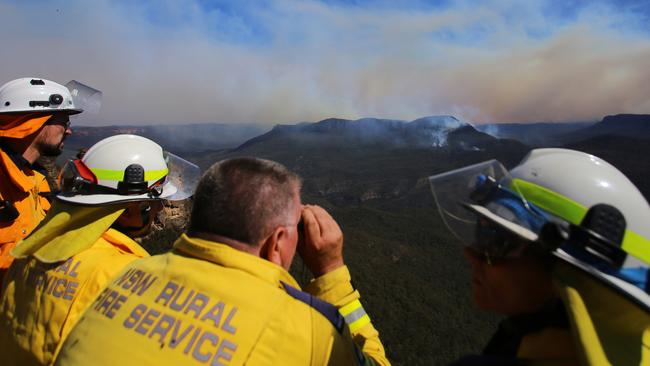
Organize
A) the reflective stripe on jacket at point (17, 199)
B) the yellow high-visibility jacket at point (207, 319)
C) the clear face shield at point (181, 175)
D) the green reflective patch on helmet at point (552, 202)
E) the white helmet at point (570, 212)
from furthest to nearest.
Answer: the reflective stripe on jacket at point (17, 199), the clear face shield at point (181, 175), the green reflective patch on helmet at point (552, 202), the white helmet at point (570, 212), the yellow high-visibility jacket at point (207, 319)

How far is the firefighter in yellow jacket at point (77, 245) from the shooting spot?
3875 mm

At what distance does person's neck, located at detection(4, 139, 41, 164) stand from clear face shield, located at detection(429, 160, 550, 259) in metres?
7.85

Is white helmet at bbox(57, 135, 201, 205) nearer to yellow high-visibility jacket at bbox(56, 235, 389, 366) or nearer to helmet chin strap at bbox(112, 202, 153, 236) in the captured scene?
helmet chin strap at bbox(112, 202, 153, 236)

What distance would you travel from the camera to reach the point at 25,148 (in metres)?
8.21

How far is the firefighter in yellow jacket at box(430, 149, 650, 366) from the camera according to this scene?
8.51 ft

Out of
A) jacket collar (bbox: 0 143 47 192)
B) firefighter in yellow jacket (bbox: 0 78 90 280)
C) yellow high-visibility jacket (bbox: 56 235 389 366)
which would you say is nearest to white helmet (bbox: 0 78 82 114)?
firefighter in yellow jacket (bbox: 0 78 90 280)

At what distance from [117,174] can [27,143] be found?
4.09 m

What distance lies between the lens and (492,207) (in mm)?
3270

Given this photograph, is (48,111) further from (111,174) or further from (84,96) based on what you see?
(111,174)

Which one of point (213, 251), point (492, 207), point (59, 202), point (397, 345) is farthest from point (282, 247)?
point (397, 345)

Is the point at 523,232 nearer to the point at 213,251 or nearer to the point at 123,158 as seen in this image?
the point at 213,251

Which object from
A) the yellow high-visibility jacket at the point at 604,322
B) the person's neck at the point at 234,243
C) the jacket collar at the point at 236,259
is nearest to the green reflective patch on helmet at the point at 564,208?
the yellow high-visibility jacket at the point at 604,322

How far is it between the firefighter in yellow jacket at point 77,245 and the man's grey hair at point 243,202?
1.53m

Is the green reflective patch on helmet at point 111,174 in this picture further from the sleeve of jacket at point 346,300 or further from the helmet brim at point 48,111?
the helmet brim at point 48,111
